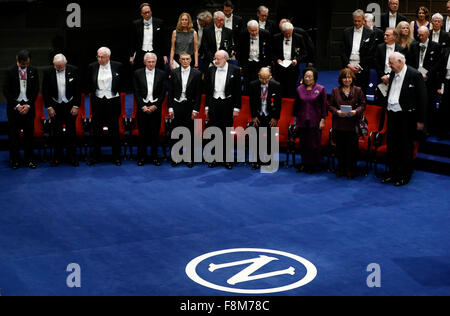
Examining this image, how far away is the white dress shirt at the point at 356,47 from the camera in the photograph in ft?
38.1

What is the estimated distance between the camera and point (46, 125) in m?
11.1

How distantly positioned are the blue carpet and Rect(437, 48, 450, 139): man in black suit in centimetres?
92

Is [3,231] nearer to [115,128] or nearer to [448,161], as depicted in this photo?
[115,128]

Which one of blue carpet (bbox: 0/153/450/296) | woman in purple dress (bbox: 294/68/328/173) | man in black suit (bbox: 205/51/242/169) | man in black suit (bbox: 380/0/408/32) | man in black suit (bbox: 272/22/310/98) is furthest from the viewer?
man in black suit (bbox: 380/0/408/32)

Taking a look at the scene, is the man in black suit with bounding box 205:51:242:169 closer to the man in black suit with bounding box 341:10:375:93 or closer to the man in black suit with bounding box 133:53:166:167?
the man in black suit with bounding box 133:53:166:167

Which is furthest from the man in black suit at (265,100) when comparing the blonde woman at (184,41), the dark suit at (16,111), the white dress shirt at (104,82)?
the dark suit at (16,111)

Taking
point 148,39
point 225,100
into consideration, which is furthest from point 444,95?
point 148,39

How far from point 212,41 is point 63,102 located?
8.53 ft

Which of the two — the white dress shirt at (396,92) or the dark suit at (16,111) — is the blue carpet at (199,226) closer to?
the dark suit at (16,111)

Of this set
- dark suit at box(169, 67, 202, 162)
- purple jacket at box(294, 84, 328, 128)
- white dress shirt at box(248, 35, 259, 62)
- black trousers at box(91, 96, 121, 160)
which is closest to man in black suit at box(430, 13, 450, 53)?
purple jacket at box(294, 84, 328, 128)

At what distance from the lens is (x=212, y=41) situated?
11.9 m

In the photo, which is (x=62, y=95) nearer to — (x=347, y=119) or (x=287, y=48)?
(x=287, y=48)

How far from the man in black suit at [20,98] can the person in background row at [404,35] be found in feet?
18.0

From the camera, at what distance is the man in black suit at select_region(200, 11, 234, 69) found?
38.8 ft
